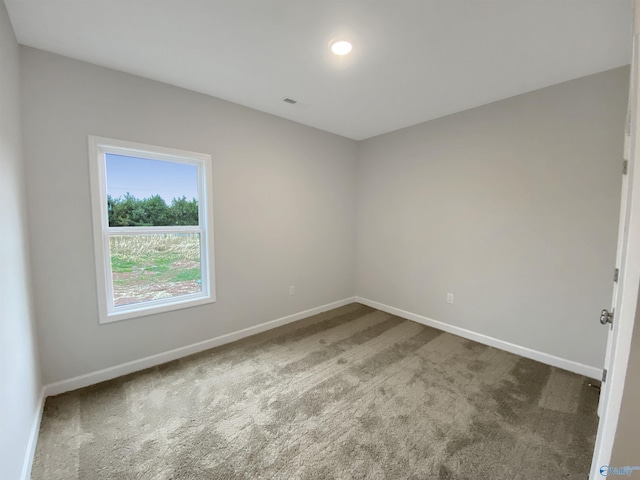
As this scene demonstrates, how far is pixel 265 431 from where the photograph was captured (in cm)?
170

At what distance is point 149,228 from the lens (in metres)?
2.42

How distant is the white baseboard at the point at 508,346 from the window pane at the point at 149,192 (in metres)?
2.94

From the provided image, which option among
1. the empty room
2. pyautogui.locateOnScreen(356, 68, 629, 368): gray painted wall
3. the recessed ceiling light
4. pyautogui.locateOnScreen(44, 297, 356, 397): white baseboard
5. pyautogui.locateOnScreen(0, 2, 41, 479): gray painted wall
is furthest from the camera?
pyautogui.locateOnScreen(356, 68, 629, 368): gray painted wall

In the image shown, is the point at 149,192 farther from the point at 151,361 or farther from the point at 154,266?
the point at 151,361

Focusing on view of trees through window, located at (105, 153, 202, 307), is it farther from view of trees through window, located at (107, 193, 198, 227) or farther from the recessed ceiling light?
the recessed ceiling light

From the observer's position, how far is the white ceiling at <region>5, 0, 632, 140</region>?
1496mm

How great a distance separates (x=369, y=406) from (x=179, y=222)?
2369 mm

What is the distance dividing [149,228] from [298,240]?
1.68 m

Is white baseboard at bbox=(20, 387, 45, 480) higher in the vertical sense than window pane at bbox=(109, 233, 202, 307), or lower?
lower

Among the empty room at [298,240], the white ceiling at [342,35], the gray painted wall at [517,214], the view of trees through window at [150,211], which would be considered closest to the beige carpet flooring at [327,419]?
the empty room at [298,240]

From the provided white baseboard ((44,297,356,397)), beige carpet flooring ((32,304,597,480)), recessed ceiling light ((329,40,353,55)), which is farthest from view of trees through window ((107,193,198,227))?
recessed ceiling light ((329,40,353,55))

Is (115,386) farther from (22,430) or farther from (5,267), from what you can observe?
(5,267)

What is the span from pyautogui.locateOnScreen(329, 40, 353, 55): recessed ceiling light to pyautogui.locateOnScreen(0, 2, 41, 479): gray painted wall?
1.86m

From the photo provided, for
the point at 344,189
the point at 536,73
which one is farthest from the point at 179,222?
the point at 536,73
